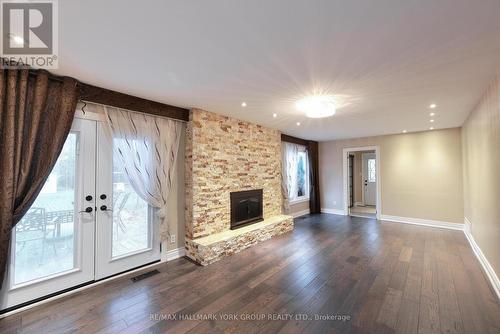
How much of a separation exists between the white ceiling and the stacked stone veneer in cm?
75

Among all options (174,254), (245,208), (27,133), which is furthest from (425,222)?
(27,133)

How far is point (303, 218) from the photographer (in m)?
6.35

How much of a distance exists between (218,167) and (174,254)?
1614 mm

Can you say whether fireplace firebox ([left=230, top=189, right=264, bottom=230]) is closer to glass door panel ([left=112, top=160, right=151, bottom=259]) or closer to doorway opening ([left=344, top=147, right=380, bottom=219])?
Result: glass door panel ([left=112, top=160, right=151, bottom=259])

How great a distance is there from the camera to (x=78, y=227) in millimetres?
2625

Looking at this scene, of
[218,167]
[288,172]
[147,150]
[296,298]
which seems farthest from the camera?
[288,172]

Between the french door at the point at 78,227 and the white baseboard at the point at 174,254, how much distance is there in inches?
13.4

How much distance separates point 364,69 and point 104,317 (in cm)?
358

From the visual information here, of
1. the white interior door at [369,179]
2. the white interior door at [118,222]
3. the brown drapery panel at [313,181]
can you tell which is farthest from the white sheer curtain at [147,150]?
the white interior door at [369,179]

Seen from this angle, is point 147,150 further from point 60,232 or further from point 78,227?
point 60,232

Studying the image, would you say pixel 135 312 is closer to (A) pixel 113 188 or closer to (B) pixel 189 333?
(B) pixel 189 333

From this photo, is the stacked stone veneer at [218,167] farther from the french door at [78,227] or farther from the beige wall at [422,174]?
the beige wall at [422,174]

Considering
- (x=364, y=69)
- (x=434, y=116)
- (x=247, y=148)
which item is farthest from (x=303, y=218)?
(x=364, y=69)

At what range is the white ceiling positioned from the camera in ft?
Answer: 4.70
